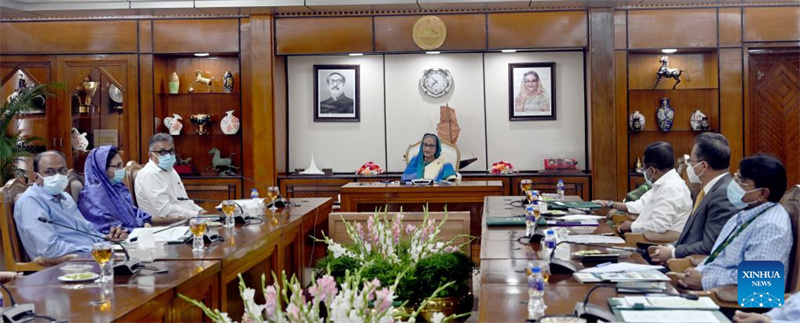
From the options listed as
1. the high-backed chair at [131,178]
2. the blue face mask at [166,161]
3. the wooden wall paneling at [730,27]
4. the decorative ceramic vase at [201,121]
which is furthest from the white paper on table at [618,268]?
the decorative ceramic vase at [201,121]

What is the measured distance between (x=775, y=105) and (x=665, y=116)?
114 cm

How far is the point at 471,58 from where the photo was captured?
908 cm

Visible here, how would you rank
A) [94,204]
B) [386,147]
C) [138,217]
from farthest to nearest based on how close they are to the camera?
[386,147], [138,217], [94,204]

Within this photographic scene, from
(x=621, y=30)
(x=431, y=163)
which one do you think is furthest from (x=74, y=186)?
(x=621, y=30)

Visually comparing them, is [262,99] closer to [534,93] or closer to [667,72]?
[534,93]

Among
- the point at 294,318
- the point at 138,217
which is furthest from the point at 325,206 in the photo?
the point at 294,318

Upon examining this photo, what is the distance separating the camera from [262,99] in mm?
8828

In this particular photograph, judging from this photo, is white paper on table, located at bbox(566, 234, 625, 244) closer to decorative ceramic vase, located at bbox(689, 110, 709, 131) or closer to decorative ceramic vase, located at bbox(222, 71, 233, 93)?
decorative ceramic vase, located at bbox(689, 110, 709, 131)

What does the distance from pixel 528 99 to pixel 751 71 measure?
2.21 m

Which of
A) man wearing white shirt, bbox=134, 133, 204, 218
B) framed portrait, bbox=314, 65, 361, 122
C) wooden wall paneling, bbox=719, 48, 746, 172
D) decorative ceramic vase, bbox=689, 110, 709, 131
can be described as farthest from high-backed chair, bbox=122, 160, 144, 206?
wooden wall paneling, bbox=719, 48, 746, 172

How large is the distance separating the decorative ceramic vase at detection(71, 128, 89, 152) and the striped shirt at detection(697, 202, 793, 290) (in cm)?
723

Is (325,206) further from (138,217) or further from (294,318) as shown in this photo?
(294,318)

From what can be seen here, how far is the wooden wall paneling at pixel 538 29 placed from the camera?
866 cm

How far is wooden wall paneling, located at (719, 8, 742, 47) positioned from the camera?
8.50 metres
